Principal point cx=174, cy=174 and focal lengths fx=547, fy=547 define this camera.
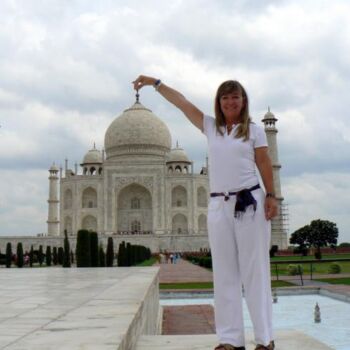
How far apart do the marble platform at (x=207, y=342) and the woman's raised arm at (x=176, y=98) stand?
915mm

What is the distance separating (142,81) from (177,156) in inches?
1462

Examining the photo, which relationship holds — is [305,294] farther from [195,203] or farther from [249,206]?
[195,203]

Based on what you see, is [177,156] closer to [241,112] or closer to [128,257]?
[128,257]

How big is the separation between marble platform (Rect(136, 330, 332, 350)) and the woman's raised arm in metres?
0.92

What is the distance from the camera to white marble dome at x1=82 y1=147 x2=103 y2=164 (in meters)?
40.8

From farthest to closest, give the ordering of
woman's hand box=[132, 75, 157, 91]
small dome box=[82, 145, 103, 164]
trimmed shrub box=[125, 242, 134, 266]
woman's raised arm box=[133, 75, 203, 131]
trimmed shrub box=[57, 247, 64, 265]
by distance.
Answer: small dome box=[82, 145, 103, 164] < trimmed shrub box=[57, 247, 64, 265] < trimmed shrub box=[125, 242, 134, 266] < woman's hand box=[132, 75, 157, 91] < woman's raised arm box=[133, 75, 203, 131]

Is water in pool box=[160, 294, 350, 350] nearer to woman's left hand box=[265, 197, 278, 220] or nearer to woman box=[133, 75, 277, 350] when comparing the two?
woman box=[133, 75, 277, 350]

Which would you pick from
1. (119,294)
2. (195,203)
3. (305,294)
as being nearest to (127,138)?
(195,203)

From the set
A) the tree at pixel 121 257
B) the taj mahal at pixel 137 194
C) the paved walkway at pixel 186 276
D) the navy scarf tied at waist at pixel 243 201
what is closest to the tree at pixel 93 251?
the paved walkway at pixel 186 276

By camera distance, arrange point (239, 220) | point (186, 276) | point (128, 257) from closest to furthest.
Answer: point (239, 220) → point (186, 276) → point (128, 257)

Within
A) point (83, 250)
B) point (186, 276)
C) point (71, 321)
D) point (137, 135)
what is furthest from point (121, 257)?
point (137, 135)

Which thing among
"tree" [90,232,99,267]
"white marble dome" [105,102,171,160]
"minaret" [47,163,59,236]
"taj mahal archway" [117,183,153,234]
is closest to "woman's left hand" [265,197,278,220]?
"tree" [90,232,99,267]

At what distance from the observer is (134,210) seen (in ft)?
122

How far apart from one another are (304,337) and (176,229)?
34171mm
